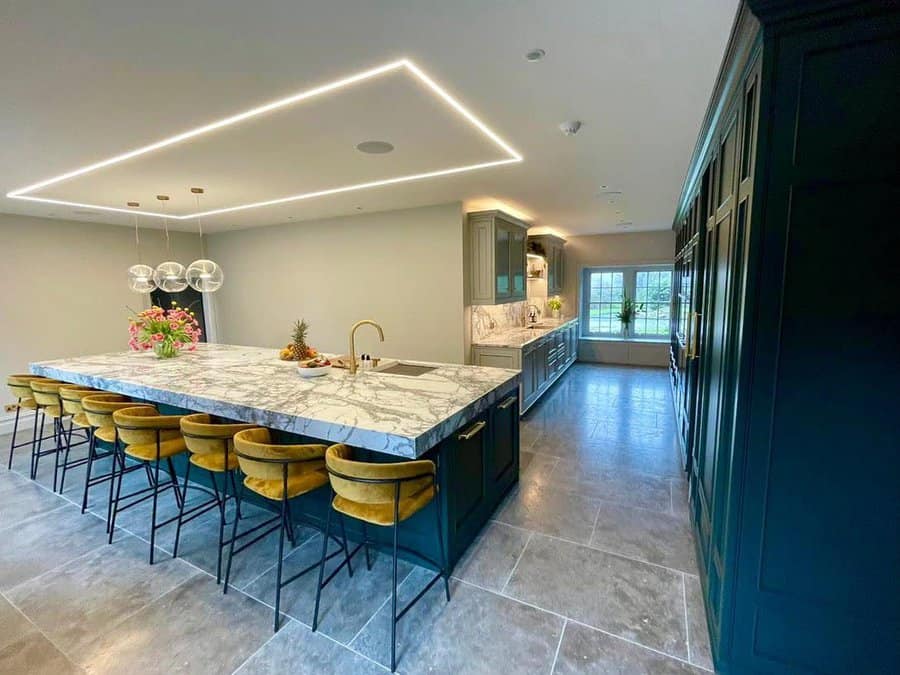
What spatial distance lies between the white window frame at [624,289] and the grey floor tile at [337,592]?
720 cm

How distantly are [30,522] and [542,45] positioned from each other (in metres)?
4.48

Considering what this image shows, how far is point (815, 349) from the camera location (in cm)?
138

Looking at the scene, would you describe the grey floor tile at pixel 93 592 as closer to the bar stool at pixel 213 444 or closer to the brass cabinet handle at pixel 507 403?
the bar stool at pixel 213 444

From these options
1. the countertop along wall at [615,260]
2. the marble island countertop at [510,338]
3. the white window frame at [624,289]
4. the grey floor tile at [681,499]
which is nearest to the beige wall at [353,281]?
the marble island countertop at [510,338]

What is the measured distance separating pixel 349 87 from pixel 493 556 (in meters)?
2.78

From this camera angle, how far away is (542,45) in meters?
1.71

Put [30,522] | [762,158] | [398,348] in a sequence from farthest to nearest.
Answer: [398,348] → [30,522] → [762,158]

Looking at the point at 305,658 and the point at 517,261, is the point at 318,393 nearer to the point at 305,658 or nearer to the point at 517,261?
the point at 305,658

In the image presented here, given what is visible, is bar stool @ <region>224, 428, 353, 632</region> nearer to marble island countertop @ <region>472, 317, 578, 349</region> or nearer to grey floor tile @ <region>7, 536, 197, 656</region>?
grey floor tile @ <region>7, 536, 197, 656</region>

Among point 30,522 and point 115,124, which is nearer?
point 115,124

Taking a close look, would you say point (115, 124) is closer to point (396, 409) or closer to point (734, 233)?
point (396, 409)

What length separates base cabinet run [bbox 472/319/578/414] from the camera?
488cm

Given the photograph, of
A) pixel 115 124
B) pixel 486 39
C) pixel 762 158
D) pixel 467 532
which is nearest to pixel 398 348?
pixel 467 532

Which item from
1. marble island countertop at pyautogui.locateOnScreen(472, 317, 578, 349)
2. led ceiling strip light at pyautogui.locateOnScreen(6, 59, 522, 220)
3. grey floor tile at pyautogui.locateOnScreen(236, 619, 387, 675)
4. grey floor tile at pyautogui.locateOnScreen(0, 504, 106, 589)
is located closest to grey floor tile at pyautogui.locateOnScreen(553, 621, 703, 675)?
grey floor tile at pyautogui.locateOnScreen(236, 619, 387, 675)
